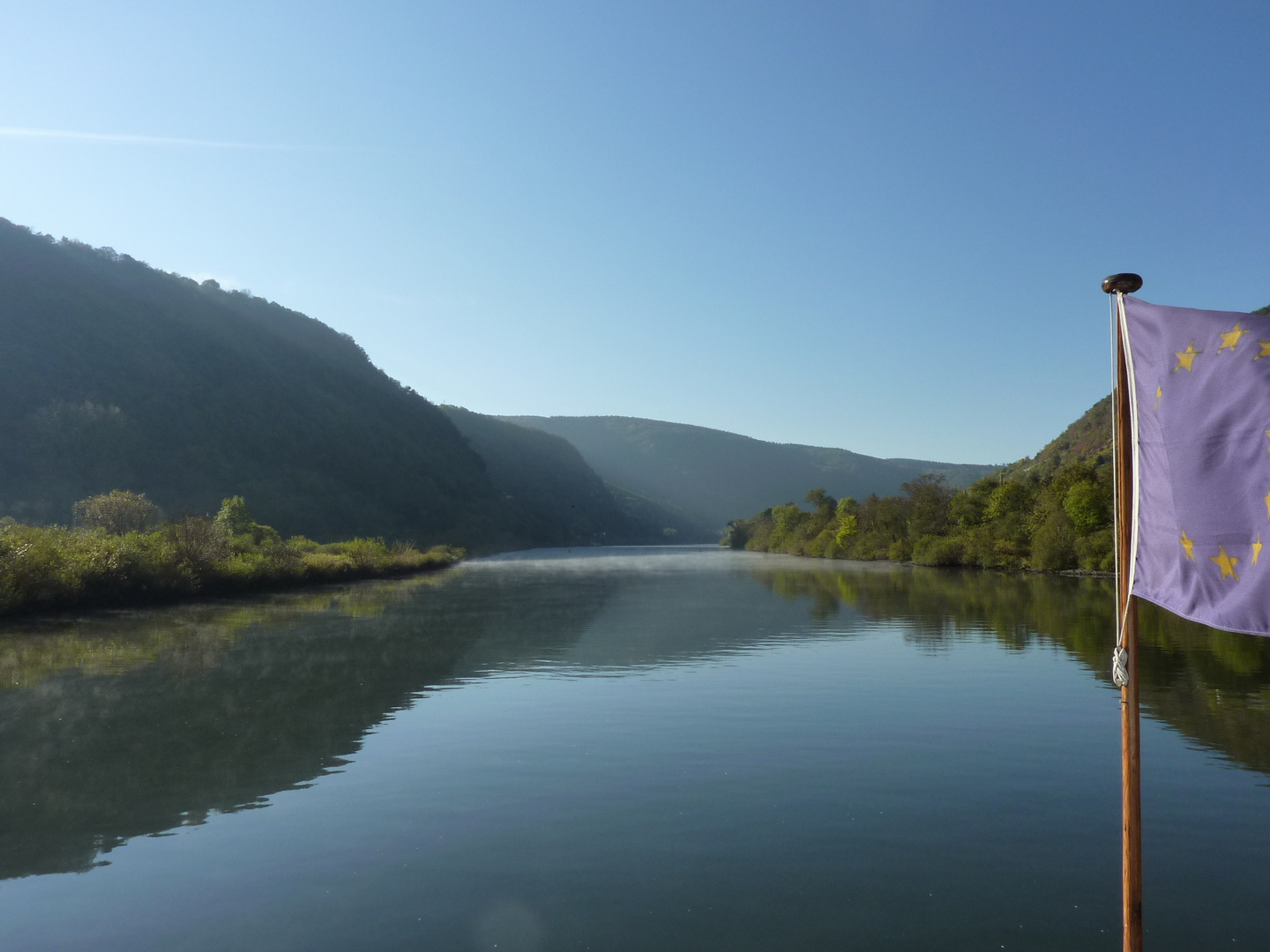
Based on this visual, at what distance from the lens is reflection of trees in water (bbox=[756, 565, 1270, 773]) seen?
13.1m

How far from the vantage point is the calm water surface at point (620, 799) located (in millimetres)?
6273

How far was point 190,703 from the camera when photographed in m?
14.5

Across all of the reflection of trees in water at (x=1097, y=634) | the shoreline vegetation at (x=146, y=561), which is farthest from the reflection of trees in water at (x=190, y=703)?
the reflection of trees in water at (x=1097, y=634)

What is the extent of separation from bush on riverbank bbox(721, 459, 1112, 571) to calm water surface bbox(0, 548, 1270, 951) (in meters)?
38.3

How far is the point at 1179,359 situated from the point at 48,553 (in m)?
33.2

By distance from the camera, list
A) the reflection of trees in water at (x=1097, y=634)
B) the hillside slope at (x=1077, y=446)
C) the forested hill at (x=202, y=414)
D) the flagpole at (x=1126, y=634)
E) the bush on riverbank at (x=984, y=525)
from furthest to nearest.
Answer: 1. the hillside slope at (x=1077, y=446)
2. the forested hill at (x=202, y=414)
3. the bush on riverbank at (x=984, y=525)
4. the reflection of trees in water at (x=1097, y=634)
5. the flagpole at (x=1126, y=634)

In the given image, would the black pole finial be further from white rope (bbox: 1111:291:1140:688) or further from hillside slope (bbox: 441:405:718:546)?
hillside slope (bbox: 441:405:718:546)

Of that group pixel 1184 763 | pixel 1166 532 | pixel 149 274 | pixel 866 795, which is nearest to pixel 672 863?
pixel 866 795

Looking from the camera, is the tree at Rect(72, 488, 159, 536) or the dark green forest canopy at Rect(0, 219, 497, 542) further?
the dark green forest canopy at Rect(0, 219, 497, 542)

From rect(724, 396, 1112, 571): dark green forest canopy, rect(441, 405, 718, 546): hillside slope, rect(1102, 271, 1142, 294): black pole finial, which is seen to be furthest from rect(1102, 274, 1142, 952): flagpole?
rect(441, 405, 718, 546): hillside slope

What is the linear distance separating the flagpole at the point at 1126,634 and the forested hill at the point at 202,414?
69.1m

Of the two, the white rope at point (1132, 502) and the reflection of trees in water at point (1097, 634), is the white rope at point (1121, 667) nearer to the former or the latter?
the white rope at point (1132, 502)

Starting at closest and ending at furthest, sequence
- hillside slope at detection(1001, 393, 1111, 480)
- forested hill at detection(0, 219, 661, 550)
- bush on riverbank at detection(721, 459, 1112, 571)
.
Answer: bush on riverbank at detection(721, 459, 1112, 571)
forested hill at detection(0, 219, 661, 550)
hillside slope at detection(1001, 393, 1111, 480)

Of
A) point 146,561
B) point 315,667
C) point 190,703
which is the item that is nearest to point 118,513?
point 146,561
